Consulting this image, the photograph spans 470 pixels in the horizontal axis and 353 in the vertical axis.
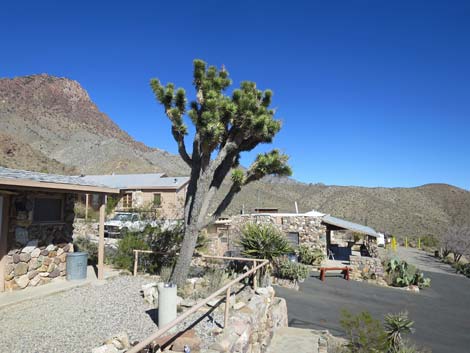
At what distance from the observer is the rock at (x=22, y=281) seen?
25.5ft

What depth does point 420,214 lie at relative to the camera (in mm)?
48094

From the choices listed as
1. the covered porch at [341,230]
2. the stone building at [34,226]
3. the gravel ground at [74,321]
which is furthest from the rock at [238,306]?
the covered porch at [341,230]

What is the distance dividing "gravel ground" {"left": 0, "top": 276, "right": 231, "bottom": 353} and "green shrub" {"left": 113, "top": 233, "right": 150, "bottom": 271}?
2847 millimetres

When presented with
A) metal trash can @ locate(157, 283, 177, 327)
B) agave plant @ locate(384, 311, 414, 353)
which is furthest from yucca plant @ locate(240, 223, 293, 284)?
metal trash can @ locate(157, 283, 177, 327)

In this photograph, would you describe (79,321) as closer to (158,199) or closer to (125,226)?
(125,226)

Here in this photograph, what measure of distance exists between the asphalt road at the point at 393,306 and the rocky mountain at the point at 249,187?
22.4 meters

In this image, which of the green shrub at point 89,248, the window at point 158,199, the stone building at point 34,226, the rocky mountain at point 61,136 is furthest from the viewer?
the rocky mountain at point 61,136

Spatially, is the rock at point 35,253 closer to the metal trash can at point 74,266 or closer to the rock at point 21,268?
the rock at point 21,268

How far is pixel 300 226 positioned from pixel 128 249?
37.5 ft

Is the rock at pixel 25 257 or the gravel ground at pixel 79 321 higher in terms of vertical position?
the rock at pixel 25 257

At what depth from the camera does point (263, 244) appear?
473 inches

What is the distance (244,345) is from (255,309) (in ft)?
3.29

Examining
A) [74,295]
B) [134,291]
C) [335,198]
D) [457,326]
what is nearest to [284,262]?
[457,326]

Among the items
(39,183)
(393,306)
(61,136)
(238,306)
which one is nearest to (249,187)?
(61,136)
